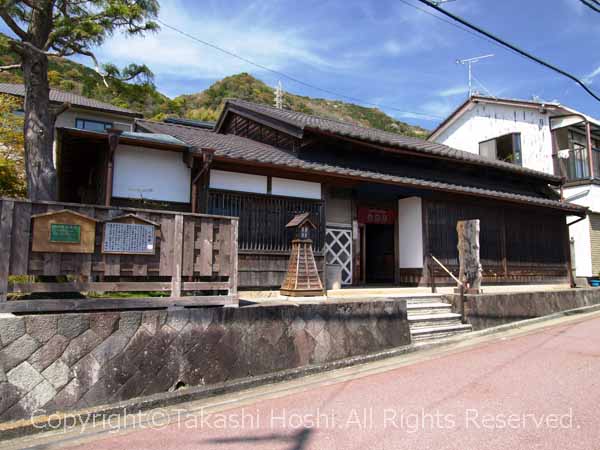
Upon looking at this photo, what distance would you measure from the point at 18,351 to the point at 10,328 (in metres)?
0.27

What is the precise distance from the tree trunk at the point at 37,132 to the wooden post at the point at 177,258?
4.08 m

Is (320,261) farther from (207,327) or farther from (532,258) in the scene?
(532,258)

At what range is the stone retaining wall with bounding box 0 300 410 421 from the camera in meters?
4.70

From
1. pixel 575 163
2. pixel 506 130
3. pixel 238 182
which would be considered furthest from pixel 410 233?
pixel 506 130

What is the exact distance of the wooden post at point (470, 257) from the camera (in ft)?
34.7

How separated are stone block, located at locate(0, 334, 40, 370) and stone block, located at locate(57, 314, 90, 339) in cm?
29

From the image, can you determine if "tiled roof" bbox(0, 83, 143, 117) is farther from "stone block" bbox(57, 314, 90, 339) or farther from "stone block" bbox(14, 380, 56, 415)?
"stone block" bbox(14, 380, 56, 415)

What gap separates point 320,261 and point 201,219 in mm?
5193

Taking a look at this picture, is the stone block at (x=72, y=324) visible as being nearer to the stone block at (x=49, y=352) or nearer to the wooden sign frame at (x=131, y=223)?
the stone block at (x=49, y=352)

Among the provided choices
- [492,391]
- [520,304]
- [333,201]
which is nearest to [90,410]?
[492,391]

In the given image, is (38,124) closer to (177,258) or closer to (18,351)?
(177,258)

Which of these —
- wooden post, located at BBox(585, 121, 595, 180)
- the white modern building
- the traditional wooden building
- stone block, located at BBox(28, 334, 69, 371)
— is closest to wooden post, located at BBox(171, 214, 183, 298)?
stone block, located at BBox(28, 334, 69, 371)

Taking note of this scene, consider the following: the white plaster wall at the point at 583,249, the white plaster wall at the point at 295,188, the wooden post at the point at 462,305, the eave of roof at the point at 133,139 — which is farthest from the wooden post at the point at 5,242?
the white plaster wall at the point at 583,249

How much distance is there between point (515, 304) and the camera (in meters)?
11.2
